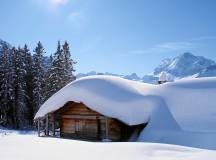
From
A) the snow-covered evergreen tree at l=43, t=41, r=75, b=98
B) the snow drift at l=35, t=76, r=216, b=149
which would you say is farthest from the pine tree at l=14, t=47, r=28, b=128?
the snow drift at l=35, t=76, r=216, b=149

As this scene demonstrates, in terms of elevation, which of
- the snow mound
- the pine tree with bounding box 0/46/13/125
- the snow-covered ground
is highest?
the pine tree with bounding box 0/46/13/125

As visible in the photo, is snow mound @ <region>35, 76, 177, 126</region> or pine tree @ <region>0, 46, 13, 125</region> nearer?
snow mound @ <region>35, 76, 177, 126</region>

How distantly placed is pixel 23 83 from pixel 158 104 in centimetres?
3480

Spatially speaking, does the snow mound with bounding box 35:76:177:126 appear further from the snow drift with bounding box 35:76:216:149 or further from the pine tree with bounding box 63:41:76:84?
the pine tree with bounding box 63:41:76:84

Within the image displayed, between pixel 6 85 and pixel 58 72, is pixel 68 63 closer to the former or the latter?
pixel 58 72

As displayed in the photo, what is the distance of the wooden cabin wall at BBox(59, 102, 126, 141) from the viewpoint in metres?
24.7

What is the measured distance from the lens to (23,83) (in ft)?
180

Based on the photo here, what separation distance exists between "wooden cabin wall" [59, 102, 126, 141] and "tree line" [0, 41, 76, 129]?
2008 cm

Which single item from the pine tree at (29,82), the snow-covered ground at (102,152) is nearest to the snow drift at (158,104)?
the snow-covered ground at (102,152)

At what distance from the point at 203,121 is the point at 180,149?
13136mm

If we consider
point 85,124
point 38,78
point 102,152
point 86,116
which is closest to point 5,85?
point 38,78

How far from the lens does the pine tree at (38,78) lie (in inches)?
2116

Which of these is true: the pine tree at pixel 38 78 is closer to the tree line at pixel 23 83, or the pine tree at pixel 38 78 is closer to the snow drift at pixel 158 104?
the tree line at pixel 23 83

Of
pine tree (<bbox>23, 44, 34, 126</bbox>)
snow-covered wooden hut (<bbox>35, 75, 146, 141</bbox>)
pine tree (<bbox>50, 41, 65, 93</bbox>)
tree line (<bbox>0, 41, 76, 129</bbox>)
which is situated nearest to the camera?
snow-covered wooden hut (<bbox>35, 75, 146, 141</bbox>)
